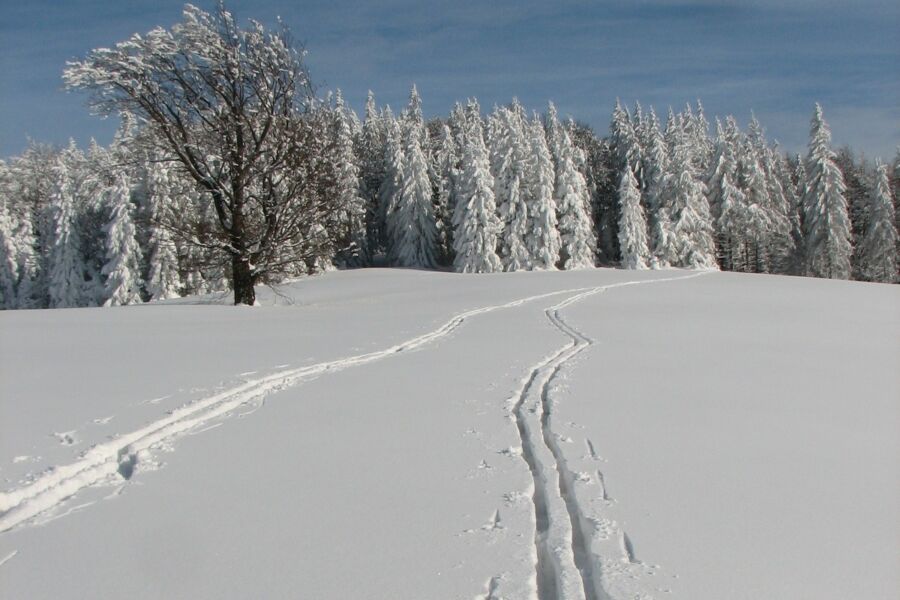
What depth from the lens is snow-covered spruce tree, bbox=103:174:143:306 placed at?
4147 cm

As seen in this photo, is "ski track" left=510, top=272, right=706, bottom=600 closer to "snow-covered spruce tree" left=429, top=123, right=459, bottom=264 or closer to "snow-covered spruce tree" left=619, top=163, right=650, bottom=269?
"snow-covered spruce tree" left=619, top=163, right=650, bottom=269

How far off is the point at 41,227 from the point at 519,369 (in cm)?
5777

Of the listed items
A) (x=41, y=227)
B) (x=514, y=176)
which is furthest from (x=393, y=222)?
(x=41, y=227)

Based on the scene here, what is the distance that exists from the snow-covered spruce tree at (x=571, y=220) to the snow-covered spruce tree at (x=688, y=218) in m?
6.79

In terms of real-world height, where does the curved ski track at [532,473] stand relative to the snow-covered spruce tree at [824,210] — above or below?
below

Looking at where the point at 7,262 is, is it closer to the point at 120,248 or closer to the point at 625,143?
the point at 120,248

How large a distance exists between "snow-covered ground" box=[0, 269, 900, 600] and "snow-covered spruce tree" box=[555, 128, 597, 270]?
39.3 meters

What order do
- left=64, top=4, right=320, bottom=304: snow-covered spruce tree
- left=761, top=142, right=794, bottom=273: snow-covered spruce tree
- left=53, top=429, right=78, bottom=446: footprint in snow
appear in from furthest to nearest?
1. left=761, top=142, right=794, bottom=273: snow-covered spruce tree
2. left=64, top=4, right=320, bottom=304: snow-covered spruce tree
3. left=53, top=429, right=78, bottom=446: footprint in snow

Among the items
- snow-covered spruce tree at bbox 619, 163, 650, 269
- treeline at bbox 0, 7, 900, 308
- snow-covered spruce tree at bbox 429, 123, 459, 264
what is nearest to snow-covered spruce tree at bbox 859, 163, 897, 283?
treeline at bbox 0, 7, 900, 308

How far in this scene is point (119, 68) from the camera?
15.5 meters

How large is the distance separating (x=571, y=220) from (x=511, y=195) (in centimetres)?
515

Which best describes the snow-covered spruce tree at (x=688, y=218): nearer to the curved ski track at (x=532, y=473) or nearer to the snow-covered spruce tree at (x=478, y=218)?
the snow-covered spruce tree at (x=478, y=218)

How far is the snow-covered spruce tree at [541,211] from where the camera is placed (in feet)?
158

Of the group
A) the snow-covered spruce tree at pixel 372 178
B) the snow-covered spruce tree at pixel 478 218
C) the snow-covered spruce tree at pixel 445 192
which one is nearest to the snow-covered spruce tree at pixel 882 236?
the snow-covered spruce tree at pixel 478 218
